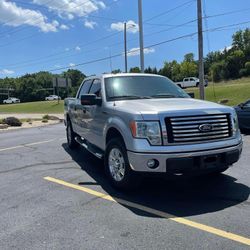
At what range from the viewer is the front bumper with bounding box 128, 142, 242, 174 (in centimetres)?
523

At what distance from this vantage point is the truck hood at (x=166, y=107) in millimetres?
5452

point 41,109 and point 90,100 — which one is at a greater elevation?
point 90,100

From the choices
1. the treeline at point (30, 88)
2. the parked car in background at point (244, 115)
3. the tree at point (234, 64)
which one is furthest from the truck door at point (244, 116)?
the treeline at point (30, 88)

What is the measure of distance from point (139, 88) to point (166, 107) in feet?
5.02

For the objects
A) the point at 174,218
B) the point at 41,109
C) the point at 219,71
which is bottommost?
the point at 174,218

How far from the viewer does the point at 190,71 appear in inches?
4461

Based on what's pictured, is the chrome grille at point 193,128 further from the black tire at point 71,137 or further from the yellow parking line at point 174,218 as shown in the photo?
the black tire at point 71,137

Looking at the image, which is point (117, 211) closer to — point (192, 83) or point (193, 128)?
point (193, 128)

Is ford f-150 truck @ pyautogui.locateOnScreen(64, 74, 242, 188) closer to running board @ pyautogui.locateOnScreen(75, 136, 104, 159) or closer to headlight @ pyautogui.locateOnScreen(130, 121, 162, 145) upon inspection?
headlight @ pyautogui.locateOnScreen(130, 121, 162, 145)

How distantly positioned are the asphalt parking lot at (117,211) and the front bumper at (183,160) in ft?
1.66

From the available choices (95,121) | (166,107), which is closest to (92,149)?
(95,121)

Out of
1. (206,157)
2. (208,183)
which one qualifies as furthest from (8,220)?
(208,183)

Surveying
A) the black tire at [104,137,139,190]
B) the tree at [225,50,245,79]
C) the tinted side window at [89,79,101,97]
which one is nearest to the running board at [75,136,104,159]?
the black tire at [104,137,139,190]

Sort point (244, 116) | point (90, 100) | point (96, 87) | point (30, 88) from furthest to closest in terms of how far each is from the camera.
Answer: point (30, 88)
point (244, 116)
point (96, 87)
point (90, 100)
